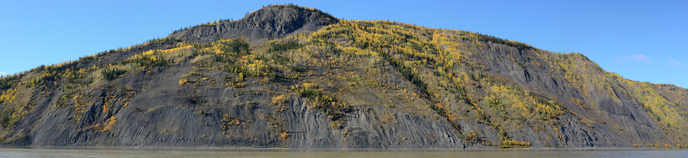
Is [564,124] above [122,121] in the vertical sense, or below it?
below

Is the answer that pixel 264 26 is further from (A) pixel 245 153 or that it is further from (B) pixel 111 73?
(A) pixel 245 153

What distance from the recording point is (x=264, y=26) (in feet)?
404

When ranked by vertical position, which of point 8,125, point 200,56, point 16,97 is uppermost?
point 200,56

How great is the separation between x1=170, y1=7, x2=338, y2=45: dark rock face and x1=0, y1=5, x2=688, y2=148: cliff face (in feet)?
2.55

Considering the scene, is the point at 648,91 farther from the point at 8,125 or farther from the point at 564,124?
the point at 8,125

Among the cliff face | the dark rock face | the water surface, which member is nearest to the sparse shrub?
the cliff face

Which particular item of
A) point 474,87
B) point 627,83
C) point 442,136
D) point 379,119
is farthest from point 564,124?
point 627,83

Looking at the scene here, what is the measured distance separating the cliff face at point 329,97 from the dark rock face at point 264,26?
778 mm

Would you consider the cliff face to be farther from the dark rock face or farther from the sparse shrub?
the dark rock face

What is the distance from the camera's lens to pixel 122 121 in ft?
207

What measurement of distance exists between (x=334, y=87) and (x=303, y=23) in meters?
52.6

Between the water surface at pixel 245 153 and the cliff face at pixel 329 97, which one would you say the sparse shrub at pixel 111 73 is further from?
the water surface at pixel 245 153

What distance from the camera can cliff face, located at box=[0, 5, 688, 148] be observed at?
207 ft

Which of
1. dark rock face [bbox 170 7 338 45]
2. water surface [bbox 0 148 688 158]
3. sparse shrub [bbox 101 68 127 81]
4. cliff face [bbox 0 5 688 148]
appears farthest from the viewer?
dark rock face [bbox 170 7 338 45]
